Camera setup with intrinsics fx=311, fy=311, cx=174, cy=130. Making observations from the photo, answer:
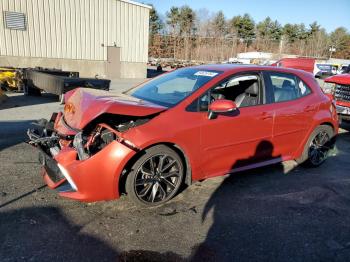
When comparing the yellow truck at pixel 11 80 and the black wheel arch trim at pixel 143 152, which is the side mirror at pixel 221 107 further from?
the yellow truck at pixel 11 80

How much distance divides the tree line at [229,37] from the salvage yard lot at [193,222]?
56.6 m

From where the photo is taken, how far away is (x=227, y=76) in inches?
163

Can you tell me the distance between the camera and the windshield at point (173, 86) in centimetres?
402

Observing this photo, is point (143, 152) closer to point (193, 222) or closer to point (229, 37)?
point (193, 222)

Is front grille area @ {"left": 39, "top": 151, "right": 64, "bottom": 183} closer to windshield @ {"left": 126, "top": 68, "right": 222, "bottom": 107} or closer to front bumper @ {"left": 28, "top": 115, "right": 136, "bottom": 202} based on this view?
front bumper @ {"left": 28, "top": 115, "right": 136, "bottom": 202}

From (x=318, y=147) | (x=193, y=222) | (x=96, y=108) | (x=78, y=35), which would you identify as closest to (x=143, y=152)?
(x=96, y=108)

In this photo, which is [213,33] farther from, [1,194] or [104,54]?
[1,194]

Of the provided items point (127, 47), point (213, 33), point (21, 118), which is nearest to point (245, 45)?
point (213, 33)

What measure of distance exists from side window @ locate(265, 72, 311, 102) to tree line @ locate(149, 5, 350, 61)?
2188 inches

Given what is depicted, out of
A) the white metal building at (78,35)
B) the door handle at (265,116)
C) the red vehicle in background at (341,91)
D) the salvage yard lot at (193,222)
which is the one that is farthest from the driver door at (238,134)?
the white metal building at (78,35)

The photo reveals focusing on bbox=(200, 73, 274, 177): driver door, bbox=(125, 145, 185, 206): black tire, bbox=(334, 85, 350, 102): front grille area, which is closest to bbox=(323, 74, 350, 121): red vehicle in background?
bbox=(334, 85, 350, 102): front grille area

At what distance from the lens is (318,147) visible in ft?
17.3

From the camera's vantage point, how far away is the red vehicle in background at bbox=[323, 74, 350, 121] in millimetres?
7832

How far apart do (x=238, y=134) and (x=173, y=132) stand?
3.32 feet
